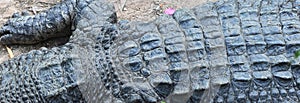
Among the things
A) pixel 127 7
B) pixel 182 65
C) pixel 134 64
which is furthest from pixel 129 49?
pixel 127 7

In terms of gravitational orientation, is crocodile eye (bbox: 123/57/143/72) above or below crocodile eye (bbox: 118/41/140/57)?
below

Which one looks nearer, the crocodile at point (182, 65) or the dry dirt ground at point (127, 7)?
the crocodile at point (182, 65)

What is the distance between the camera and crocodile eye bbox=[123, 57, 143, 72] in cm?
335

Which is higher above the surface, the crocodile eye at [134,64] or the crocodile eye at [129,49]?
the crocodile eye at [129,49]

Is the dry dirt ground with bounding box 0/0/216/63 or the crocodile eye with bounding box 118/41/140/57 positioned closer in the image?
the crocodile eye with bounding box 118/41/140/57

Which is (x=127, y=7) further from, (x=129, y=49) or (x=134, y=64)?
(x=134, y=64)

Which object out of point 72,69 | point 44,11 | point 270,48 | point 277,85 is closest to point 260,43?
point 270,48

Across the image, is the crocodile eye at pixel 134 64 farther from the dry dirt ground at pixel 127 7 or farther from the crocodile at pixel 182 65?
the dry dirt ground at pixel 127 7

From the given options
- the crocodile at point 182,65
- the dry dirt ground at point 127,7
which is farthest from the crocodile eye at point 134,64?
the dry dirt ground at point 127,7

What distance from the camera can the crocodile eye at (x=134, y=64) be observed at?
132 inches

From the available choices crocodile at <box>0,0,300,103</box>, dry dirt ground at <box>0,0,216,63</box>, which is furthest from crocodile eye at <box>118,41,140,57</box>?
dry dirt ground at <box>0,0,216,63</box>

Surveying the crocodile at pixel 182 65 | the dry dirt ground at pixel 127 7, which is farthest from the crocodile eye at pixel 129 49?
the dry dirt ground at pixel 127 7

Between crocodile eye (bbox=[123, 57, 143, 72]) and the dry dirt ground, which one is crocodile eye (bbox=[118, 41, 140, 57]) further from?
the dry dirt ground

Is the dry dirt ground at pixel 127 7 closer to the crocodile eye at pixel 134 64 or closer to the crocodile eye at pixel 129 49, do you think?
the crocodile eye at pixel 129 49
